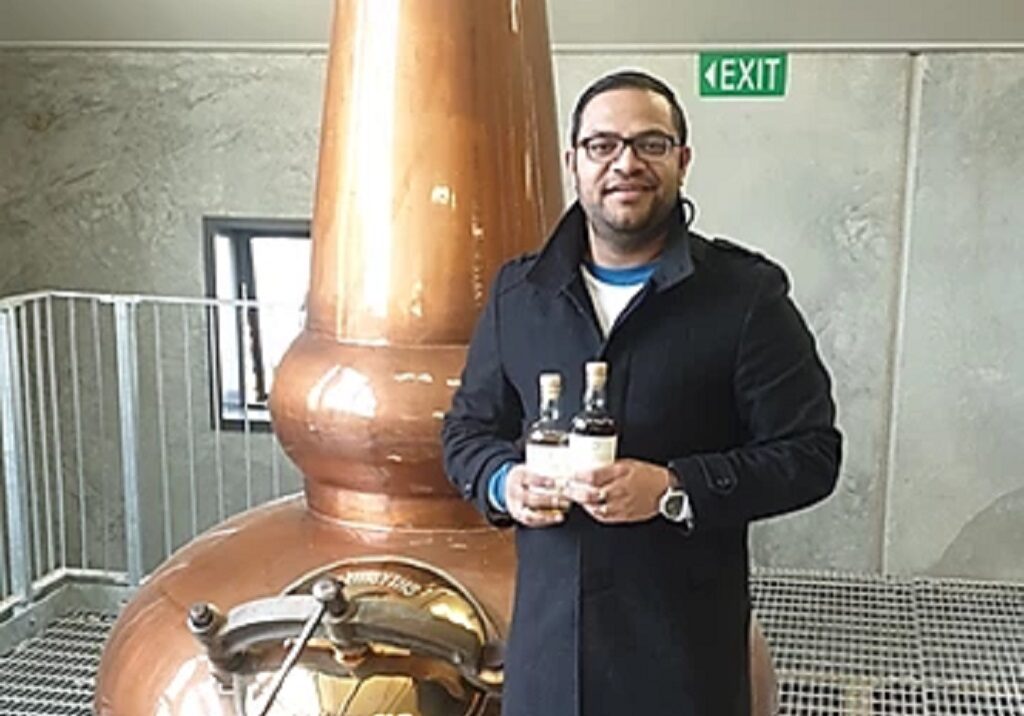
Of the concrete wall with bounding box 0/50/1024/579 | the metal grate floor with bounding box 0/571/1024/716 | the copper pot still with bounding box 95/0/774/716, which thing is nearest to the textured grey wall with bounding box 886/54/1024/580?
the concrete wall with bounding box 0/50/1024/579

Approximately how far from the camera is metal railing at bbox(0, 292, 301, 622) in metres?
4.23

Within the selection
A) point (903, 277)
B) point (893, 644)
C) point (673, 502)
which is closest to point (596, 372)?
point (673, 502)

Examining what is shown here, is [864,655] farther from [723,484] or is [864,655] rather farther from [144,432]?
[144,432]

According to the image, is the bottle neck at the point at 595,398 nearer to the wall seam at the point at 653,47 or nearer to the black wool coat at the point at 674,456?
the black wool coat at the point at 674,456

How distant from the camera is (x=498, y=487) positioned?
4.00 feet

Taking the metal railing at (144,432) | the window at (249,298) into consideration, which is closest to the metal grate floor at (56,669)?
the metal railing at (144,432)

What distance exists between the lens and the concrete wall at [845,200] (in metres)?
3.73

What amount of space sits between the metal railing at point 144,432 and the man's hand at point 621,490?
125 inches

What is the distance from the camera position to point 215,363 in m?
4.25

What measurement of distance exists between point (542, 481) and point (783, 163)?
286cm

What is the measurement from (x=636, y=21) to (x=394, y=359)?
236 centimetres

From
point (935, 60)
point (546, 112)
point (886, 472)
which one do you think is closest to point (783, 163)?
point (935, 60)

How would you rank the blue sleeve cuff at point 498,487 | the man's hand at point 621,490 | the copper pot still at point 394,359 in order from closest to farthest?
the man's hand at point 621,490 → the blue sleeve cuff at point 498,487 → the copper pot still at point 394,359

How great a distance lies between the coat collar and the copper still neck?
0.24 meters
